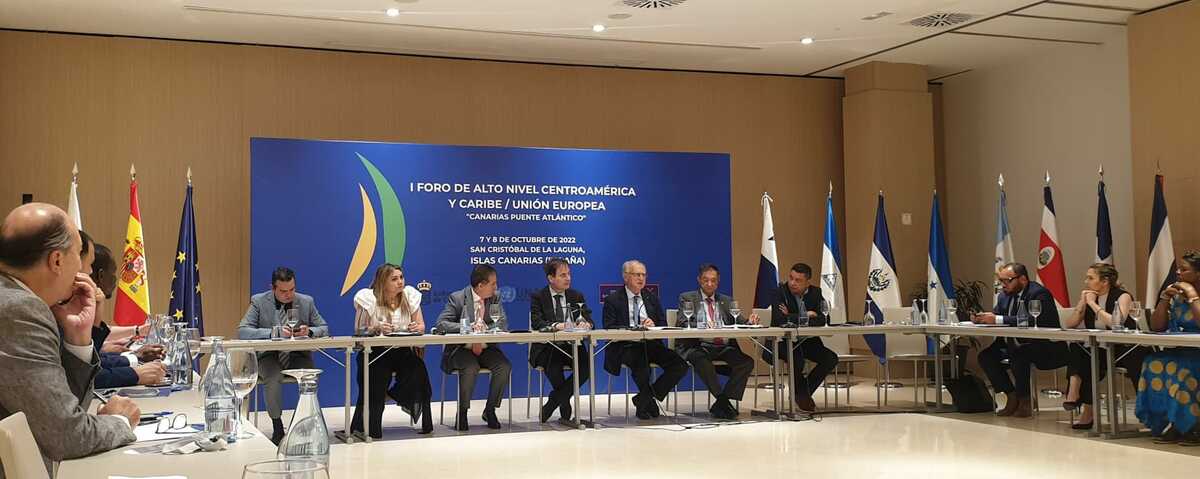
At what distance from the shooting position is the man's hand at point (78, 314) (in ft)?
8.23

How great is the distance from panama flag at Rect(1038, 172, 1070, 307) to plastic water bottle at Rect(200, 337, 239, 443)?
322 inches

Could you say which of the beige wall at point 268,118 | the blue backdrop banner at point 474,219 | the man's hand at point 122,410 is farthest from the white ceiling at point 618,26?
the man's hand at point 122,410

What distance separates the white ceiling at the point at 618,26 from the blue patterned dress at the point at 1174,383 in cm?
305

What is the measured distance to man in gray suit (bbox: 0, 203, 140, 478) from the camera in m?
2.06

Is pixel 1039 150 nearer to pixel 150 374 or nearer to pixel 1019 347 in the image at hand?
pixel 1019 347

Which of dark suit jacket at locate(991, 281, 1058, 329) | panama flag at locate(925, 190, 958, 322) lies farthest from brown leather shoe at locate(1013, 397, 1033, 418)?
panama flag at locate(925, 190, 958, 322)

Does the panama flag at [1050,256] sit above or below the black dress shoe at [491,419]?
above

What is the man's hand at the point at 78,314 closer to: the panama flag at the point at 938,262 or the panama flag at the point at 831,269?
the panama flag at the point at 831,269

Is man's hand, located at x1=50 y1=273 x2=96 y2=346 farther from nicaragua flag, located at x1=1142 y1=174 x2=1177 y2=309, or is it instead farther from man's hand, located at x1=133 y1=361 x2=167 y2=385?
nicaragua flag, located at x1=1142 y1=174 x2=1177 y2=309

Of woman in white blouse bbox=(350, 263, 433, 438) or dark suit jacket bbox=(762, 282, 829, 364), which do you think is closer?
woman in white blouse bbox=(350, 263, 433, 438)

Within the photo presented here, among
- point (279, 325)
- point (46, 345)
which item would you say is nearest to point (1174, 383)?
point (279, 325)

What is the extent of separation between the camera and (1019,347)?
301 inches

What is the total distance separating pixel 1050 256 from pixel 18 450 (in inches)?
353

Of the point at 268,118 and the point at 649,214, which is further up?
the point at 268,118
